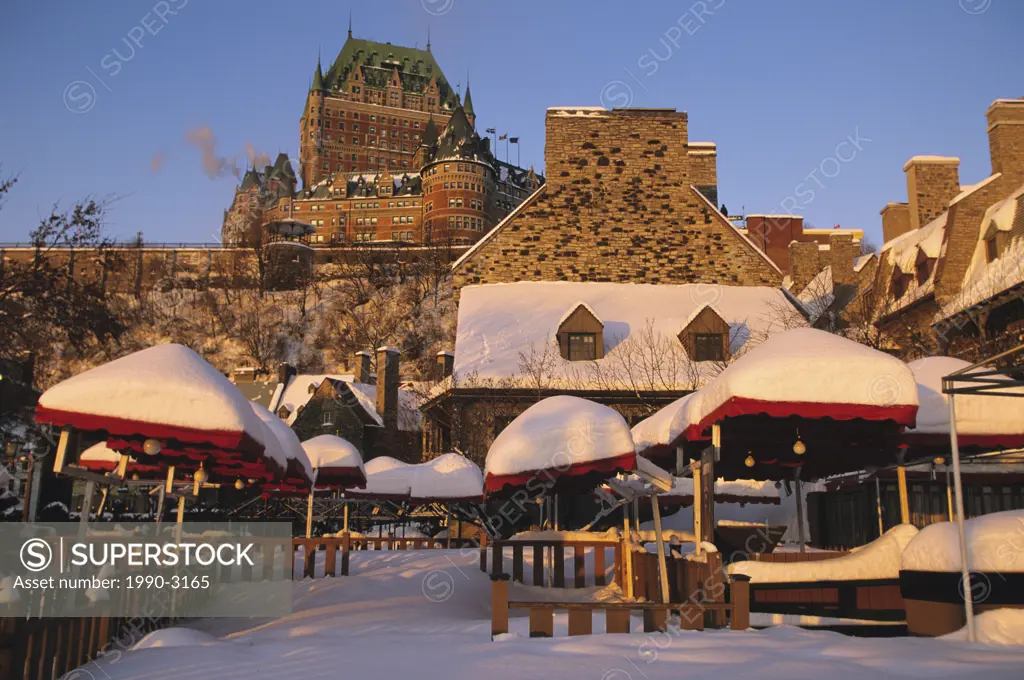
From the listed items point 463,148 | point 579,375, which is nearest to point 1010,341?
point 579,375

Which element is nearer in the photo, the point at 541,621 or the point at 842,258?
the point at 541,621

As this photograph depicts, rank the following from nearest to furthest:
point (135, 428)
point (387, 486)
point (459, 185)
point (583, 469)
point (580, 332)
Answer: point (135, 428)
point (583, 469)
point (387, 486)
point (580, 332)
point (459, 185)

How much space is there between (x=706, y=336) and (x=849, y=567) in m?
20.0

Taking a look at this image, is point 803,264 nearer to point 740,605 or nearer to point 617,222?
point 617,222

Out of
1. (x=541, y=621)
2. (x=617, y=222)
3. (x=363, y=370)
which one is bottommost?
(x=541, y=621)

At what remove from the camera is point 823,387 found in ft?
30.2

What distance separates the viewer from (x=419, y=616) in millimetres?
12711

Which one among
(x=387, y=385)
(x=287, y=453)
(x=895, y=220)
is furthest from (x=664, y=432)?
(x=387, y=385)

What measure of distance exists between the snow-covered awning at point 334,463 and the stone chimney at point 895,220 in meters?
25.6

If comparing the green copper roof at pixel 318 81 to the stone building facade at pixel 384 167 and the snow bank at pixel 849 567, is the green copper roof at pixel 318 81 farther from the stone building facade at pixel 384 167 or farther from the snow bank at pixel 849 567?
the snow bank at pixel 849 567

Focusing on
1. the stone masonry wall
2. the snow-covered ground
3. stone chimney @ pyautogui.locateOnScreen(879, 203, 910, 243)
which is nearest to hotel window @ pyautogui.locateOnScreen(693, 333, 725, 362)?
the stone masonry wall

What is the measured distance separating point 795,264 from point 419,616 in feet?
101

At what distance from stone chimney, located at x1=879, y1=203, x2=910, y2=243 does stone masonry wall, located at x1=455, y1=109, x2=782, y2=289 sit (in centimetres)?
687

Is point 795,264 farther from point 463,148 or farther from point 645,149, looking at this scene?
point 463,148
